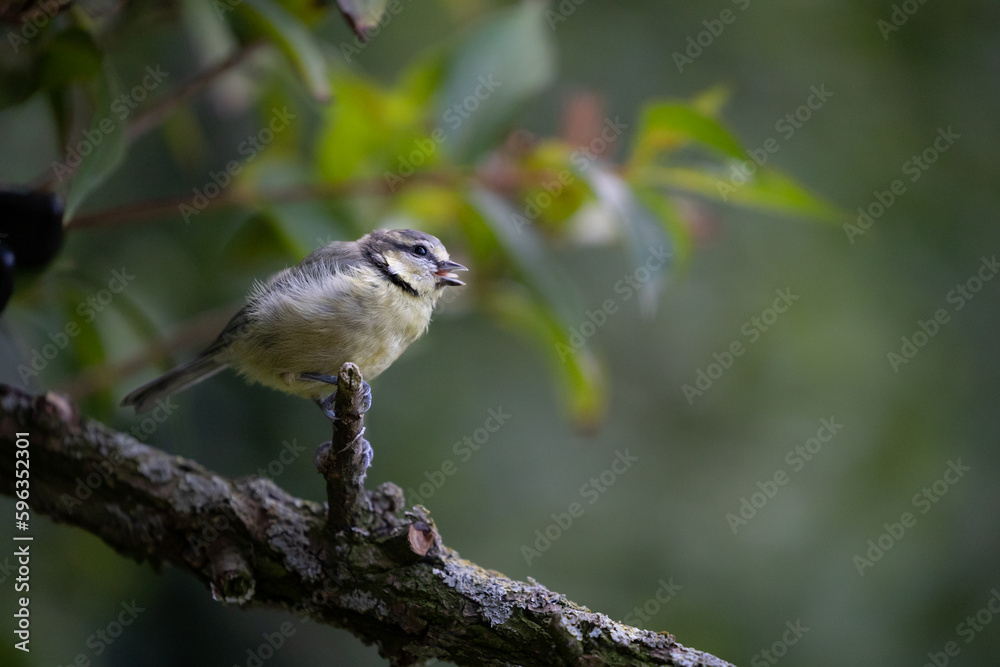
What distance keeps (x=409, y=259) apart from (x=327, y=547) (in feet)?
2.72

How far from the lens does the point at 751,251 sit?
4496mm

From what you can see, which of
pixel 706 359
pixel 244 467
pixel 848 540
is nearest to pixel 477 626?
pixel 244 467

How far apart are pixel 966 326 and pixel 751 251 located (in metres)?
1.13

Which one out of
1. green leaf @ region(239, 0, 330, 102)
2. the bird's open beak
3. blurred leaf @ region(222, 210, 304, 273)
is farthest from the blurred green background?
green leaf @ region(239, 0, 330, 102)

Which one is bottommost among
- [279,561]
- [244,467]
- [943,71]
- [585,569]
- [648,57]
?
[244,467]

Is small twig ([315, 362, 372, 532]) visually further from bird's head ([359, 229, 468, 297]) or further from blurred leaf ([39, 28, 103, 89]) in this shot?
blurred leaf ([39, 28, 103, 89])

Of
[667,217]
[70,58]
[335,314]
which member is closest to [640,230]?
[667,217]

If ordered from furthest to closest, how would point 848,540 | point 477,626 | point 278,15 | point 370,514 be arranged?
point 848,540 < point 278,15 < point 370,514 < point 477,626

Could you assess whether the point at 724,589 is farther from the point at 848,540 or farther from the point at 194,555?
the point at 194,555

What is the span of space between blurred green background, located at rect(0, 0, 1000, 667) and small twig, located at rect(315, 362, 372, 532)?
1.02m

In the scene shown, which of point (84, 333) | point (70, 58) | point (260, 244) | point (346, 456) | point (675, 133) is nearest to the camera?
point (346, 456)

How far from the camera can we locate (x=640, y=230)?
93.1 inches

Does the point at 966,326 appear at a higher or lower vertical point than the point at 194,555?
higher

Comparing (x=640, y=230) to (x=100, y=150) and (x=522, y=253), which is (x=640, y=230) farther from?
(x=100, y=150)
